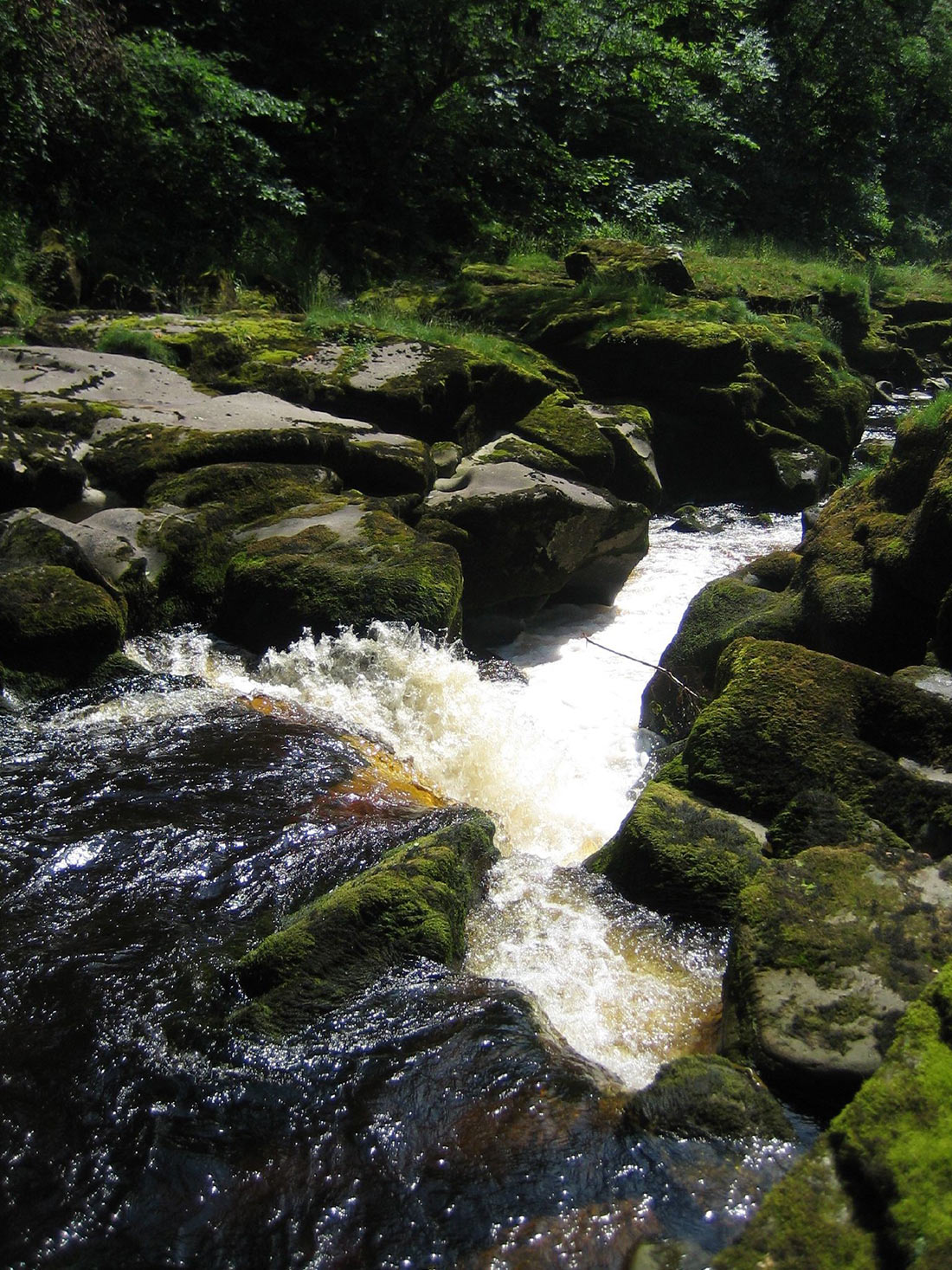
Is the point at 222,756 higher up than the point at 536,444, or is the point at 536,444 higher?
the point at 536,444

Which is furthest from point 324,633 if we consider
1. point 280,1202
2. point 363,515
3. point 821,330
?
point 821,330

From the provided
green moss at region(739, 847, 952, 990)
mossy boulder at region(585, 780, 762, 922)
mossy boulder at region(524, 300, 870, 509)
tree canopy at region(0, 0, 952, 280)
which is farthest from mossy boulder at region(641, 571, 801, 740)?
tree canopy at region(0, 0, 952, 280)

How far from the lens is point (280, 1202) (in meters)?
2.52

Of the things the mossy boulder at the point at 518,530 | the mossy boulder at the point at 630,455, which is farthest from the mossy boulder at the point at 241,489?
the mossy boulder at the point at 630,455

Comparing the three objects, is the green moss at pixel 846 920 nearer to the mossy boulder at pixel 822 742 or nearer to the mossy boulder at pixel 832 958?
the mossy boulder at pixel 832 958

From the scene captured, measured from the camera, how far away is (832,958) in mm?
3020

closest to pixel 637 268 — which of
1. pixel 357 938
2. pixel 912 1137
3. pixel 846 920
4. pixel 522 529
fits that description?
pixel 522 529

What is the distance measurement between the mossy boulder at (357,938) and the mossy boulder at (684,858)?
0.69 metres

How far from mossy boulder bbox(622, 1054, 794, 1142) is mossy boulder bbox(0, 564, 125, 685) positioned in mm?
4142

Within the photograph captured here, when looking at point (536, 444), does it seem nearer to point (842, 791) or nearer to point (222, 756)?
point (222, 756)

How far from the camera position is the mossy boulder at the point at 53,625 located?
5.51 metres

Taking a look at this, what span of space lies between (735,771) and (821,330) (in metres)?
12.6

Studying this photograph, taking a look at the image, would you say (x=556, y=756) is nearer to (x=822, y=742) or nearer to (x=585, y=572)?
(x=822, y=742)

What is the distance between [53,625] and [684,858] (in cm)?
373
